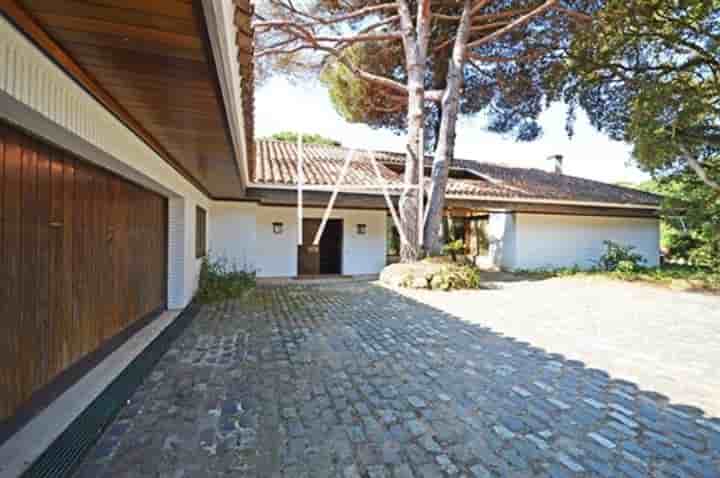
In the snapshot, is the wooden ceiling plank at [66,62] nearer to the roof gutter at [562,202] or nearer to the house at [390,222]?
the house at [390,222]

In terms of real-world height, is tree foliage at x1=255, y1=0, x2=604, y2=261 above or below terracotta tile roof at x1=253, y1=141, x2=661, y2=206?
above

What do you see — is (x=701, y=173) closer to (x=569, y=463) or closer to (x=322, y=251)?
(x=322, y=251)

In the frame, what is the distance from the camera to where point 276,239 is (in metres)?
11.1

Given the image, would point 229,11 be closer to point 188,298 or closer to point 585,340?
point 585,340

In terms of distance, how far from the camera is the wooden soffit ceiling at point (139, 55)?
5.01ft

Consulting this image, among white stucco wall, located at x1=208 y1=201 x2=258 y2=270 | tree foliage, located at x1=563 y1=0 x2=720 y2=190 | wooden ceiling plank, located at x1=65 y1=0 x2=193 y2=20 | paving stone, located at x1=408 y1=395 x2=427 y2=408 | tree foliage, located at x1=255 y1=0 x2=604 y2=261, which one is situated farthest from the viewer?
white stucco wall, located at x1=208 y1=201 x2=258 y2=270

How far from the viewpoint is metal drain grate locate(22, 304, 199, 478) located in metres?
2.12

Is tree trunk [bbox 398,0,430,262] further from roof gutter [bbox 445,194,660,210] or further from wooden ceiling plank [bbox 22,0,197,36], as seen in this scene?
wooden ceiling plank [bbox 22,0,197,36]

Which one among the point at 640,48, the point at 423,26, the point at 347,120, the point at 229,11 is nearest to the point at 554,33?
the point at 640,48

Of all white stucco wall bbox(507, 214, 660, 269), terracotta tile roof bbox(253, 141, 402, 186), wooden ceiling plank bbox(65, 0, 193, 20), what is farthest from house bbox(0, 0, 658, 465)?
white stucco wall bbox(507, 214, 660, 269)

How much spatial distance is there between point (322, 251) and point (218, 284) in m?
5.32

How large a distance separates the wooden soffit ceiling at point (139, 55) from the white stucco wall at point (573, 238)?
11.8 metres

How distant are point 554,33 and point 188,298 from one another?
11.2 meters

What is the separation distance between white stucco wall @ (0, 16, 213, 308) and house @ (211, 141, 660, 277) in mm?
4773
